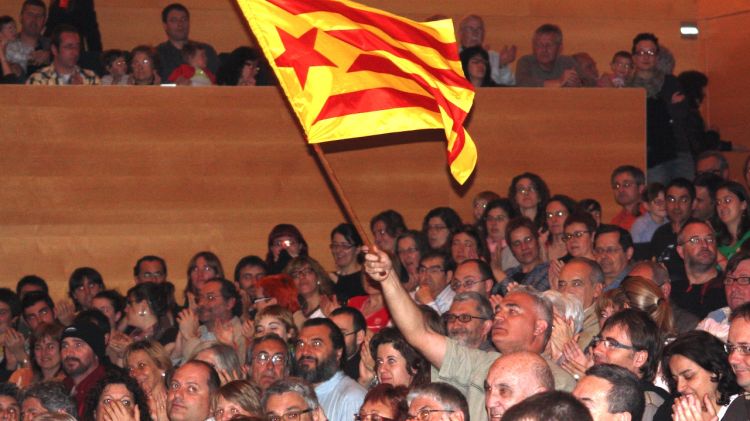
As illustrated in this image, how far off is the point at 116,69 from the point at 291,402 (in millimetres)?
5555

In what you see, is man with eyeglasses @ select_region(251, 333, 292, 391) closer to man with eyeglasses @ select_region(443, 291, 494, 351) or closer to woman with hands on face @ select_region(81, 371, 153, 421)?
woman with hands on face @ select_region(81, 371, 153, 421)

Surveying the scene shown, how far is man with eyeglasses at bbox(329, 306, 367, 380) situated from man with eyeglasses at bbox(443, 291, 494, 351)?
95 cm

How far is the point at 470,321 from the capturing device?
650 centimetres

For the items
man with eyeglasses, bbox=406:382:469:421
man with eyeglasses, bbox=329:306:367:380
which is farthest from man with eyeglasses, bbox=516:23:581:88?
man with eyeglasses, bbox=406:382:469:421

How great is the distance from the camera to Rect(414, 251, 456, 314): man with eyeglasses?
829 cm

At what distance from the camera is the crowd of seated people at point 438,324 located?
17.4 ft

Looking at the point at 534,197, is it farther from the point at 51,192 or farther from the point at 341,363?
the point at 51,192

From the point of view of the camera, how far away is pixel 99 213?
10203 mm

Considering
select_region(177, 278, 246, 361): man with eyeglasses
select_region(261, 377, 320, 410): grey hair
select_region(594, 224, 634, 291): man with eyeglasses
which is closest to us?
select_region(261, 377, 320, 410): grey hair

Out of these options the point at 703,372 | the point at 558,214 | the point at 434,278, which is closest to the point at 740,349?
the point at 703,372

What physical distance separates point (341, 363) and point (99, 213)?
12.1 feet

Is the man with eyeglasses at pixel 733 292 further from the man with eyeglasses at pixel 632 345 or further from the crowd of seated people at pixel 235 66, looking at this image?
the crowd of seated people at pixel 235 66

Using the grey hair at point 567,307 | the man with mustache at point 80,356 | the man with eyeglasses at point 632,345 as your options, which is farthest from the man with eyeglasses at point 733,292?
the man with mustache at point 80,356

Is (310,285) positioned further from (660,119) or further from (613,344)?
(660,119)
